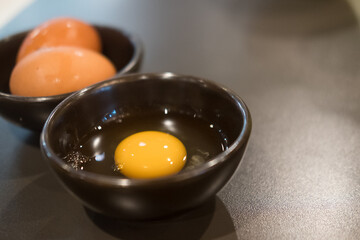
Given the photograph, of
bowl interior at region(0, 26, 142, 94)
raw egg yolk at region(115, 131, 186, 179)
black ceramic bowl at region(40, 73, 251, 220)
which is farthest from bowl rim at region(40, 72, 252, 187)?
bowl interior at region(0, 26, 142, 94)

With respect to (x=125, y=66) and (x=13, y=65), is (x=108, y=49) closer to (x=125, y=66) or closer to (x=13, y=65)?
→ (x=125, y=66)

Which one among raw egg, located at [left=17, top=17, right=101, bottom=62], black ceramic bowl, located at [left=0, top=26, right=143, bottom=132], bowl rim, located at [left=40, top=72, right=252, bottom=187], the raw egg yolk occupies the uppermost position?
raw egg, located at [left=17, top=17, right=101, bottom=62]

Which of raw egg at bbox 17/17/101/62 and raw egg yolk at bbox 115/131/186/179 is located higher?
raw egg at bbox 17/17/101/62

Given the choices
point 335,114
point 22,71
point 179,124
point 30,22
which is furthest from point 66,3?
point 335,114

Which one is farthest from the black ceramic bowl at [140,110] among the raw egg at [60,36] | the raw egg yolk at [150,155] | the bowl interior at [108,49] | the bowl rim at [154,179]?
the raw egg at [60,36]

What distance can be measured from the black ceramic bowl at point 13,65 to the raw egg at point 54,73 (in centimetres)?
7

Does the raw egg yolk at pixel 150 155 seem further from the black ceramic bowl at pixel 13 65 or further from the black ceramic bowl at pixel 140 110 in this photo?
the black ceramic bowl at pixel 13 65

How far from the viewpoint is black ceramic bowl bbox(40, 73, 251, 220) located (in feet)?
1.90

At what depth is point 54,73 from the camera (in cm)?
92

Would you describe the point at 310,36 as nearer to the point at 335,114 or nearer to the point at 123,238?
the point at 335,114

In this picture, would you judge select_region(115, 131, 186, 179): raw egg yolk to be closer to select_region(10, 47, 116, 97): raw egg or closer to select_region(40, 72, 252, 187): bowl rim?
select_region(40, 72, 252, 187): bowl rim

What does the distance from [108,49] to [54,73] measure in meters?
0.33

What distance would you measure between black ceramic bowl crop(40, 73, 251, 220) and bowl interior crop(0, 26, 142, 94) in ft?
0.73

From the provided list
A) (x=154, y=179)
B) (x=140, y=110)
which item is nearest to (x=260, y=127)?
(x=140, y=110)
